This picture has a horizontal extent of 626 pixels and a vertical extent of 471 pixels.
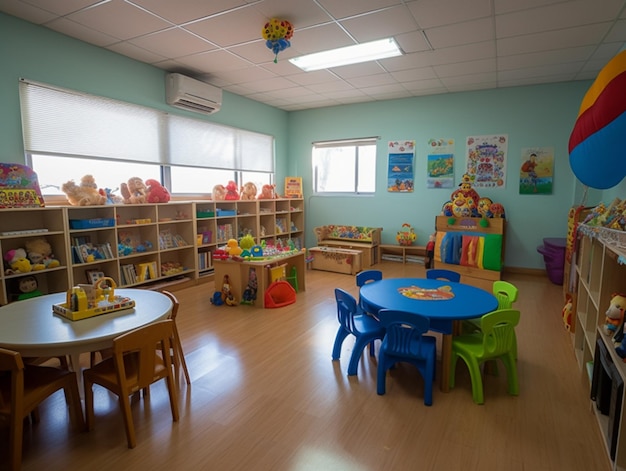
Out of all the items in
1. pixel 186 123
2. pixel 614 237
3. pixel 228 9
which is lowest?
pixel 614 237

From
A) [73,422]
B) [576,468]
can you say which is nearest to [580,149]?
[576,468]

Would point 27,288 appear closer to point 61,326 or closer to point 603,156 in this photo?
point 61,326

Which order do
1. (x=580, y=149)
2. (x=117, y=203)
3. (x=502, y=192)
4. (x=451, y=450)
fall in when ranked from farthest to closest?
1. (x=502, y=192)
2. (x=117, y=203)
3. (x=580, y=149)
4. (x=451, y=450)

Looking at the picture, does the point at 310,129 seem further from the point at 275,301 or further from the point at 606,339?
the point at 606,339

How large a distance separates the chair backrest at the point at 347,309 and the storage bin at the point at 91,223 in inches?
114

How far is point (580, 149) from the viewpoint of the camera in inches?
93.7

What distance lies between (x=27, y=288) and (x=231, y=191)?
3.02m

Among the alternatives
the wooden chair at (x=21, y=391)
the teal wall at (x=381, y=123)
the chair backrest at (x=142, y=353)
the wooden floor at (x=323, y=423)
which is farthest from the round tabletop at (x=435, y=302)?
the teal wall at (x=381, y=123)

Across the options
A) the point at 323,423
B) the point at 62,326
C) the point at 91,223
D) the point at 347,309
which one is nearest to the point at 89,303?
the point at 62,326

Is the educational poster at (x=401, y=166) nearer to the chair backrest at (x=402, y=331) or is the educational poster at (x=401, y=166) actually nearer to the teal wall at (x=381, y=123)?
the teal wall at (x=381, y=123)

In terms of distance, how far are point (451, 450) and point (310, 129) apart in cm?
643

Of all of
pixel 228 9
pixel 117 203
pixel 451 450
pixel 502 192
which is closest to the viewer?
pixel 451 450

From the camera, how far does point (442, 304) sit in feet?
8.50

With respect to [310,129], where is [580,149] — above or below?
below
